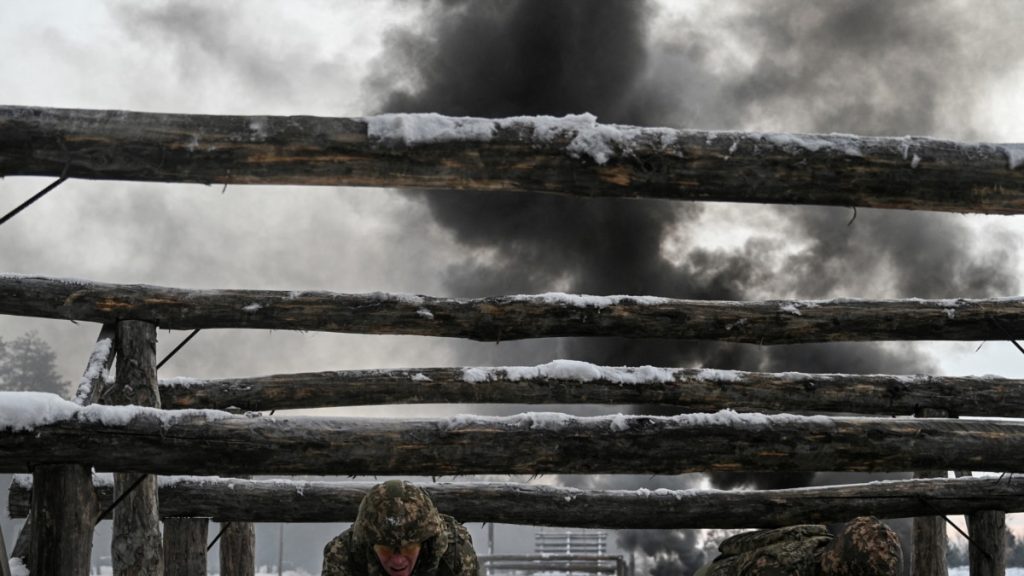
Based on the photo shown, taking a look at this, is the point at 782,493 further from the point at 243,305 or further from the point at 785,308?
the point at 243,305

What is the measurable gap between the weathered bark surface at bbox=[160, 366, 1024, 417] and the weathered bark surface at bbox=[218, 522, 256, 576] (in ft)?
7.15

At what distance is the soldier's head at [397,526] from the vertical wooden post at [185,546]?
482 cm

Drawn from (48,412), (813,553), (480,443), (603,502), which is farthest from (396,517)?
(603,502)

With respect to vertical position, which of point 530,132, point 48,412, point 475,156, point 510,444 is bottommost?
point 510,444

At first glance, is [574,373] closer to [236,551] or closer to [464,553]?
[464,553]

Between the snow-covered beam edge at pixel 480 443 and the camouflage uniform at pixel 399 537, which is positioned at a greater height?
the snow-covered beam edge at pixel 480 443

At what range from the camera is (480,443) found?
17.5ft

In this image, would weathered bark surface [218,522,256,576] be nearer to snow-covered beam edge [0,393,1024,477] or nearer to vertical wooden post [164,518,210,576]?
vertical wooden post [164,518,210,576]

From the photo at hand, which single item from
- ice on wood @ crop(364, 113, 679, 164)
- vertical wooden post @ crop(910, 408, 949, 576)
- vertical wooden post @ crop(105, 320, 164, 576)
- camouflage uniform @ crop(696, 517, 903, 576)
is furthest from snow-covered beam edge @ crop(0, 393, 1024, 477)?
vertical wooden post @ crop(910, 408, 949, 576)

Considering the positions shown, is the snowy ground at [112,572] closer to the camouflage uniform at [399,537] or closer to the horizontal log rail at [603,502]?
the horizontal log rail at [603,502]

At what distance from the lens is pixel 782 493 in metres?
8.22

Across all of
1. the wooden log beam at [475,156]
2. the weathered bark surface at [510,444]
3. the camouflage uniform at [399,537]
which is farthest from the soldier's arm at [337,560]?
the wooden log beam at [475,156]

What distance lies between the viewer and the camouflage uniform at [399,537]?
16.3 feet

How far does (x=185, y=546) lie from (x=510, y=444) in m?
5.23
